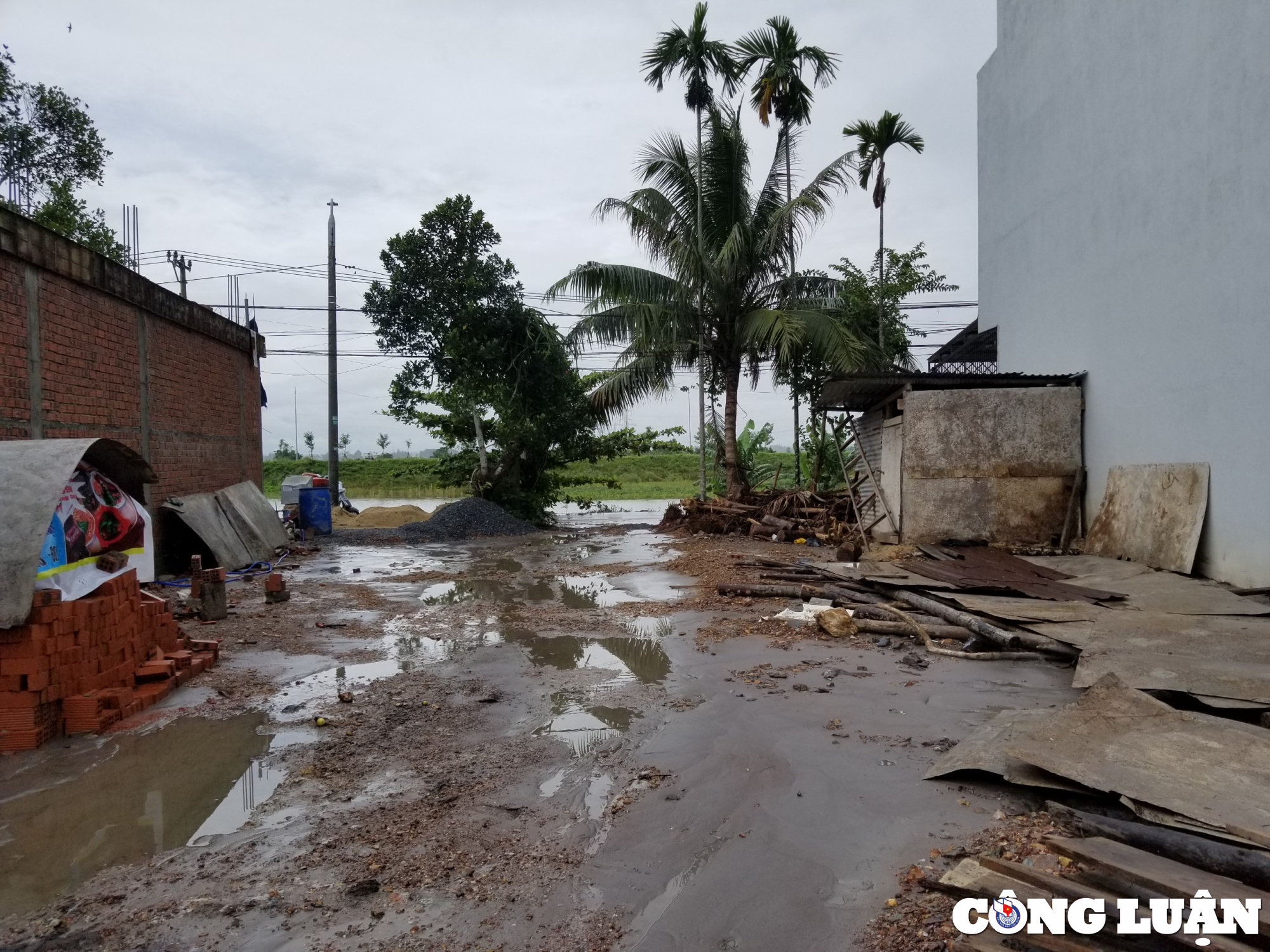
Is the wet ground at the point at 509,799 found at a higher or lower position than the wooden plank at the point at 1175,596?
lower

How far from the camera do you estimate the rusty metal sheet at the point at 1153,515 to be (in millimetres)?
8555

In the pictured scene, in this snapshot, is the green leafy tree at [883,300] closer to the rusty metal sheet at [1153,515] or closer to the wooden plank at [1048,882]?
the rusty metal sheet at [1153,515]

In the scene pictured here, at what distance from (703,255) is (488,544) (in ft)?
25.4

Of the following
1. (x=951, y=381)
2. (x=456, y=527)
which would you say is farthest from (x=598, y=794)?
(x=456, y=527)

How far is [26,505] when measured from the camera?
15.1 ft

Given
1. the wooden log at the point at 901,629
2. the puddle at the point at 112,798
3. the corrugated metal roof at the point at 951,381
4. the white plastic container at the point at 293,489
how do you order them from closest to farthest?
1. the puddle at the point at 112,798
2. the wooden log at the point at 901,629
3. the corrugated metal roof at the point at 951,381
4. the white plastic container at the point at 293,489

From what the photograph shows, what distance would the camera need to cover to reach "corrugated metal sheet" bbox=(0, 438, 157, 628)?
4320 mm

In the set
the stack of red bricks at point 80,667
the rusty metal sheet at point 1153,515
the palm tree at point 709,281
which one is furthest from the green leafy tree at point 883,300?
the stack of red bricks at point 80,667

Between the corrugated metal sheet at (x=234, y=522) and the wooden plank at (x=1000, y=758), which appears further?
the corrugated metal sheet at (x=234, y=522)

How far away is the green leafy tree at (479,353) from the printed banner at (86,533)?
13017 millimetres

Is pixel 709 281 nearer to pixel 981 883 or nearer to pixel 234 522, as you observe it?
pixel 234 522

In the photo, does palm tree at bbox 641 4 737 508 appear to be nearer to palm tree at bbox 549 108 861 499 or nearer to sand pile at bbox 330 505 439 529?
palm tree at bbox 549 108 861 499

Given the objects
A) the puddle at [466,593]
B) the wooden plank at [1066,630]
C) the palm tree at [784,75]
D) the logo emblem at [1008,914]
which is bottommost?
the puddle at [466,593]

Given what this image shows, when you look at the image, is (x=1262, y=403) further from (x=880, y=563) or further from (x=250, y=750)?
(x=250, y=750)
